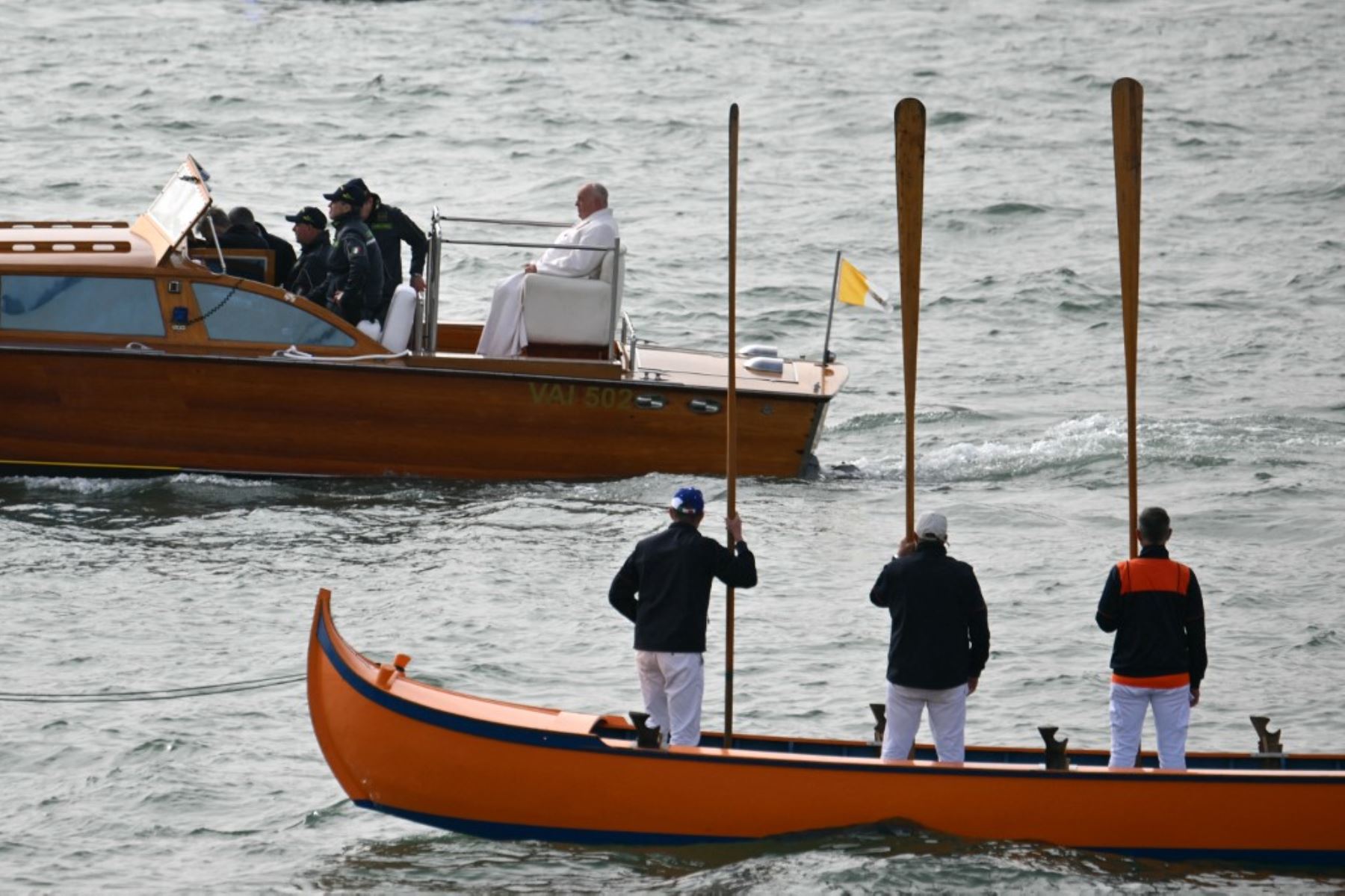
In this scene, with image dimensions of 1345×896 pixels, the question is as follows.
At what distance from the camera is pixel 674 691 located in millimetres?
9633

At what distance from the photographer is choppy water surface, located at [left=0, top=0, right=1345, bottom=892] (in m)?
10.5

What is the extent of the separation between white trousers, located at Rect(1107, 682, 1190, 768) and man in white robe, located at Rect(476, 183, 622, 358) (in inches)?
279

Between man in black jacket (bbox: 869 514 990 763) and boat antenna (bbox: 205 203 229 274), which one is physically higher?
boat antenna (bbox: 205 203 229 274)

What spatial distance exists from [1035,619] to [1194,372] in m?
8.64

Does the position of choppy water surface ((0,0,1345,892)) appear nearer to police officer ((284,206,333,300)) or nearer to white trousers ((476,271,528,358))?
white trousers ((476,271,528,358))

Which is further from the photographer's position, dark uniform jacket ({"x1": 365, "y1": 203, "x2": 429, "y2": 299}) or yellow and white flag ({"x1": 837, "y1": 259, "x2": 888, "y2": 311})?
yellow and white flag ({"x1": 837, "y1": 259, "x2": 888, "y2": 311})

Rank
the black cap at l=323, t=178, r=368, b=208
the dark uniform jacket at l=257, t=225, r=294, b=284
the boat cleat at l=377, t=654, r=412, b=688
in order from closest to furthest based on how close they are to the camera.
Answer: the boat cleat at l=377, t=654, r=412, b=688
the black cap at l=323, t=178, r=368, b=208
the dark uniform jacket at l=257, t=225, r=294, b=284

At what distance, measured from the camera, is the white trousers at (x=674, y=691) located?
959 centimetres

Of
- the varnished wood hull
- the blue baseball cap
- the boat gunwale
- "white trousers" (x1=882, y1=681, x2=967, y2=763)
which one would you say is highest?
the boat gunwale

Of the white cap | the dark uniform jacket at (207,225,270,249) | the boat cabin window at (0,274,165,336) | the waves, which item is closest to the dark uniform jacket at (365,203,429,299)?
the dark uniform jacket at (207,225,270,249)

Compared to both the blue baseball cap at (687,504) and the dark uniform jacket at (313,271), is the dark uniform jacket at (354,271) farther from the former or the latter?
the blue baseball cap at (687,504)

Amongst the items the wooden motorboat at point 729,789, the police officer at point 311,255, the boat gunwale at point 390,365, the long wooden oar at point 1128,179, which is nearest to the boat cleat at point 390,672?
the wooden motorboat at point 729,789

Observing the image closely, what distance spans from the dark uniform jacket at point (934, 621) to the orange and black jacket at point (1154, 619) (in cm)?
60

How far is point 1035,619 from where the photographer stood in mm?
13680
